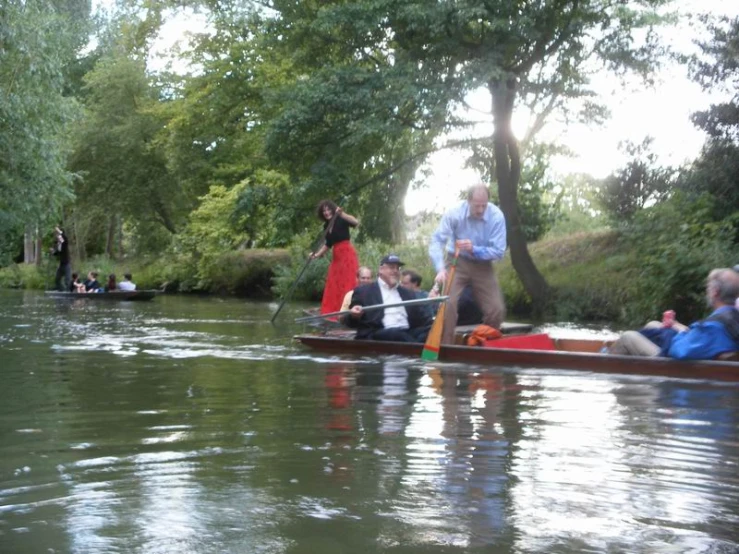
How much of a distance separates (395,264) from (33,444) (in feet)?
19.5

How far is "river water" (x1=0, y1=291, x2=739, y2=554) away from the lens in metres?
4.06

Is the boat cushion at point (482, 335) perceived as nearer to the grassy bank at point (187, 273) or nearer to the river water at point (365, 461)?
the river water at point (365, 461)

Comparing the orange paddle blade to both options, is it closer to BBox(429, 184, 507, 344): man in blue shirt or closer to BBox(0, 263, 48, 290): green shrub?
BBox(429, 184, 507, 344): man in blue shirt

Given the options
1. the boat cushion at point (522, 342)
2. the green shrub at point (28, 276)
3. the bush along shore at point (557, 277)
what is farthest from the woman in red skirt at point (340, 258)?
the green shrub at point (28, 276)

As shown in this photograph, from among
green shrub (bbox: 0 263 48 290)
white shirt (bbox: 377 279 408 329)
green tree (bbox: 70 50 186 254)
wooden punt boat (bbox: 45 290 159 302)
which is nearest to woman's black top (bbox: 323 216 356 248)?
white shirt (bbox: 377 279 408 329)

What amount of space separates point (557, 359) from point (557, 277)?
12.9m

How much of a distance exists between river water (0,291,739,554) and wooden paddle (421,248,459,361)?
1.63 ft

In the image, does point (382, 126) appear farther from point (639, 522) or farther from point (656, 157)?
point (639, 522)

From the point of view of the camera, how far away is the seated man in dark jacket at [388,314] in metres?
11.4

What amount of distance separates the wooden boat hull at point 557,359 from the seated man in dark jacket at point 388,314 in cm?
23

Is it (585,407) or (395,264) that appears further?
(395,264)

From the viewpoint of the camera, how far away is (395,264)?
37.7 feet

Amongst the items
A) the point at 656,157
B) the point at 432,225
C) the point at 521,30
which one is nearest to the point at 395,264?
the point at 521,30

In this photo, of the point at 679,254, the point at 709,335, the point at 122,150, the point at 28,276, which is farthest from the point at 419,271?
the point at 28,276
